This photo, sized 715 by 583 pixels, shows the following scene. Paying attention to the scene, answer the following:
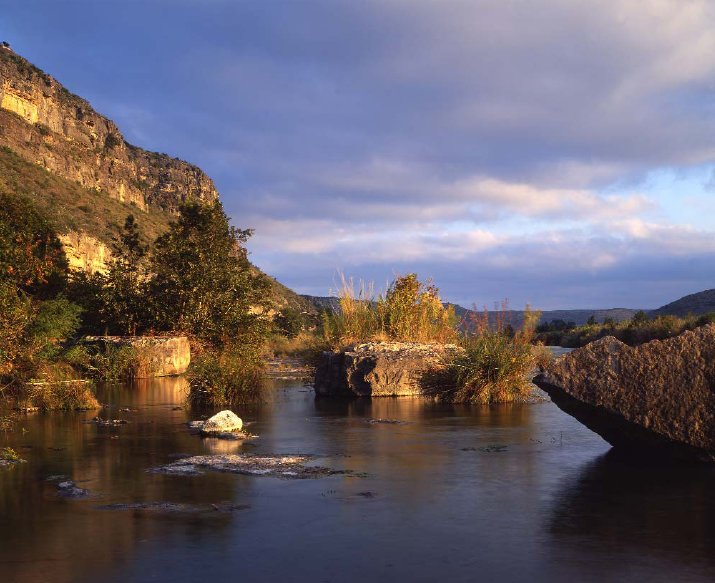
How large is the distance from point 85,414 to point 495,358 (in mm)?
7265

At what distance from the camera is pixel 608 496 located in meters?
5.80

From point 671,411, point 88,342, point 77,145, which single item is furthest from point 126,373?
point 77,145

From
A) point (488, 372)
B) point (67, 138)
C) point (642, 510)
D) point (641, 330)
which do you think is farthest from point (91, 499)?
point (67, 138)

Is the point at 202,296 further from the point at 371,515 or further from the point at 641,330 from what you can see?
the point at 641,330

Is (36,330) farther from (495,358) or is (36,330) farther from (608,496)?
(608,496)

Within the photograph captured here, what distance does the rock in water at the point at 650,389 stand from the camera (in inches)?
277

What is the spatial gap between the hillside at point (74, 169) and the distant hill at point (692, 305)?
39354 mm

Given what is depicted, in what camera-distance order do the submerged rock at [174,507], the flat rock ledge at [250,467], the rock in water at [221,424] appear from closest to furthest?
the submerged rock at [174,507], the flat rock ledge at [250,467], the rock in water at [221,424]

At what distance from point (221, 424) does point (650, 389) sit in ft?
16.9

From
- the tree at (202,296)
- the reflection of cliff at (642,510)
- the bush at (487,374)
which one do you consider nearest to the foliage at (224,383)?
the bush at (487,374)

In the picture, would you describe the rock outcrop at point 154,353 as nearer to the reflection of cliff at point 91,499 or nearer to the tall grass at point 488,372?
the tall grass at point 488,372

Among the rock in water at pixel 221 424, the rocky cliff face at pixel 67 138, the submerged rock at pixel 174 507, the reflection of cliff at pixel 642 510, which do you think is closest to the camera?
the reflection of cliff at pixel 642 510

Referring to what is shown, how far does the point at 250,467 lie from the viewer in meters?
6.84

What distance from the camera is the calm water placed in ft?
13.3
